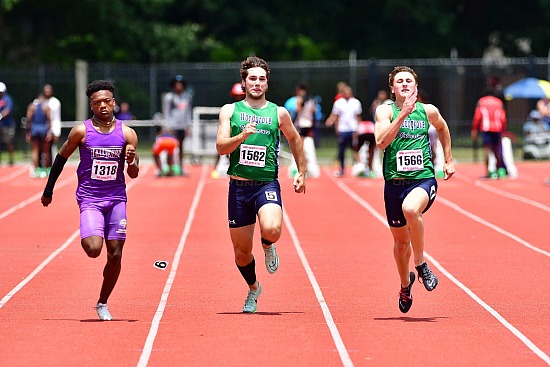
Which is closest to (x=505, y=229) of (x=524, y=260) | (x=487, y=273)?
(x=524, y=260)

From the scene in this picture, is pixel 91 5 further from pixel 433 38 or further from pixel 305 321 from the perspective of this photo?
pixel 305 321

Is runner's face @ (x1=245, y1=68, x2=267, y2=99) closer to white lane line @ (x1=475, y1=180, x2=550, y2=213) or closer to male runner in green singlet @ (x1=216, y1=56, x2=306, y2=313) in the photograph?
male runner in green singlet @ (x1=216, y1=56, x2=306, y2=313)

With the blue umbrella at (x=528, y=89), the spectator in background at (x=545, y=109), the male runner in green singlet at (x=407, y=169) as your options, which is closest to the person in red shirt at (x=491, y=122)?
the spectator in background at (x=545, y=109)

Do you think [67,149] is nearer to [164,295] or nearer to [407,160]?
[164,295]

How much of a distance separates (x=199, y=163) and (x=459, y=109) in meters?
10.9

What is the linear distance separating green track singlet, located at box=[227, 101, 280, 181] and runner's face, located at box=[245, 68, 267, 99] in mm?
113

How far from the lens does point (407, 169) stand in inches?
384

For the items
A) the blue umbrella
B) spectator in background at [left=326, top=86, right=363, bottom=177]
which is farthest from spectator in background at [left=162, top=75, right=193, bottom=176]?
the blue umbrella

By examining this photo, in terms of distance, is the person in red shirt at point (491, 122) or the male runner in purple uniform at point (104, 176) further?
the person in red shirt at point (491, 122)

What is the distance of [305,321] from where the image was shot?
948 cm

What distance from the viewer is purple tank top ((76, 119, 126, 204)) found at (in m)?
9.52

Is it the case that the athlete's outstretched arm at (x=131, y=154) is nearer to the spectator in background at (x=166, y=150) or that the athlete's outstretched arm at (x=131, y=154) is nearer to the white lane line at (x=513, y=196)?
the white lane line at (x=513, y=196)

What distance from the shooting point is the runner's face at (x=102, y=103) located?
959 cm

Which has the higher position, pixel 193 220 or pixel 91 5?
pixel 91 5
